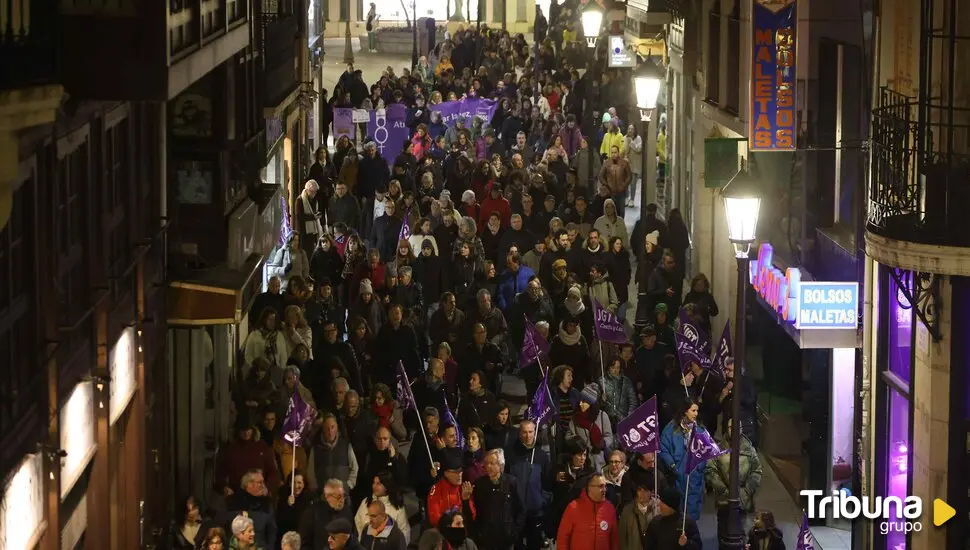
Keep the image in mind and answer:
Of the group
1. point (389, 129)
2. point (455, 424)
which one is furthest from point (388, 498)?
point (389, 129)

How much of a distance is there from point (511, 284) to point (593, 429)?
250 inches

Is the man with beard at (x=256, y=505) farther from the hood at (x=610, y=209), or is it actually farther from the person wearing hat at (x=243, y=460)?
the hood at (x=610, y=209)

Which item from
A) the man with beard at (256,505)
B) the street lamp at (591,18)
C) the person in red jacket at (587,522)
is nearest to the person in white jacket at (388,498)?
the man with beard at (256,505)

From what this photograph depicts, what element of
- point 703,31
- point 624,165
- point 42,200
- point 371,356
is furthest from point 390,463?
point 624,165

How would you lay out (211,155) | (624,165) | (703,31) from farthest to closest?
(624,165) → (703,31) → (211,155)

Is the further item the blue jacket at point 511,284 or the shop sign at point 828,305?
the blue jacket at point 511,284

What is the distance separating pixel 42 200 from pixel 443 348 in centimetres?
921

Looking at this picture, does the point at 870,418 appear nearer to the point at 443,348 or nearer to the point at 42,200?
the point at 443,348

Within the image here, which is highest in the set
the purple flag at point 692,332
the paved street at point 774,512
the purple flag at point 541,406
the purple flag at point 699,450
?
the purple flag at point 692,332

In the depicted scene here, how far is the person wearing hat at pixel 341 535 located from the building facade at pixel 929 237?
5.02 meters

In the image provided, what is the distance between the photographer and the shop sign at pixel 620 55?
142 feet

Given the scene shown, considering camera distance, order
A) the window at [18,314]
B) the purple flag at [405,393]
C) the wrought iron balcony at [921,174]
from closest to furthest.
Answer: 1. the window at [18,314]
2. the wrought iron balcony at [921,174]
3. the purple flag at [405,393]

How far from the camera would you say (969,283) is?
57.2 feet

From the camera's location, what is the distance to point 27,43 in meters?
12.8
